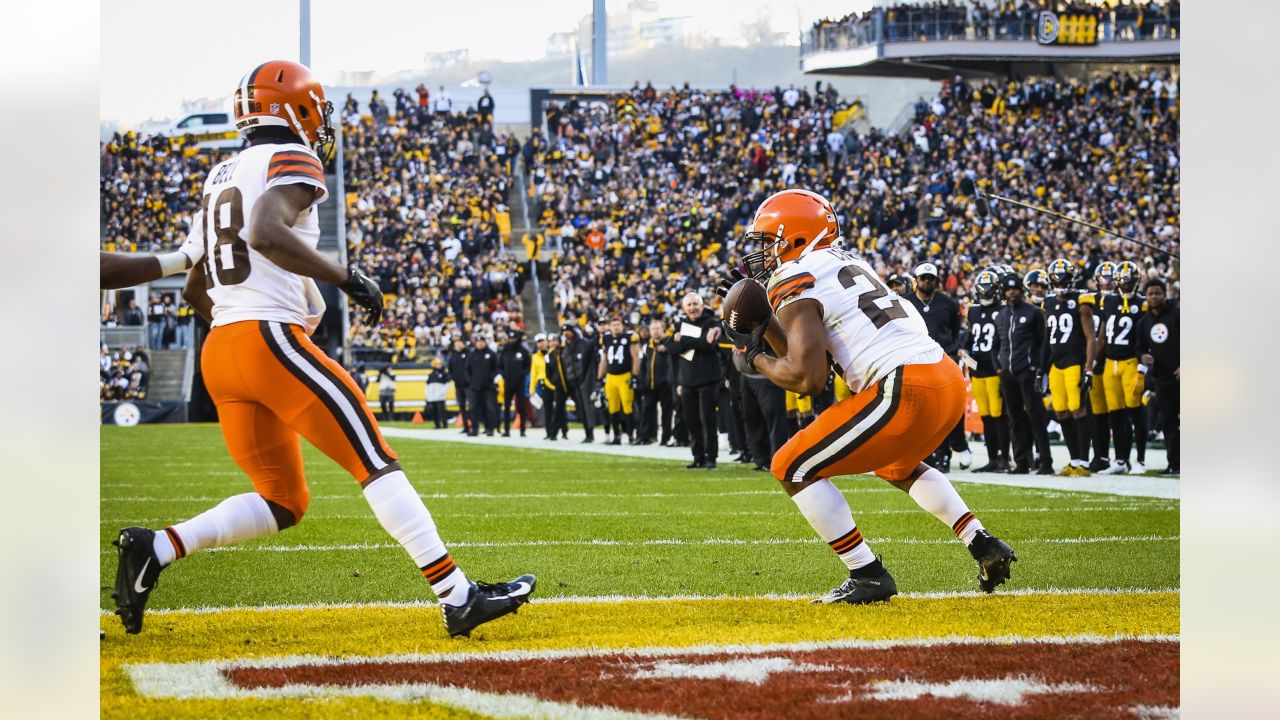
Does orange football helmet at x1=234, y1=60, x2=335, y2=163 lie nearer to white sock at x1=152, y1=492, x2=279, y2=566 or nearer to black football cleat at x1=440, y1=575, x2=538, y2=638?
white sock at x1=152, y1=492, x2=279, y2=566

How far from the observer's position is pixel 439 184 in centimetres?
3650

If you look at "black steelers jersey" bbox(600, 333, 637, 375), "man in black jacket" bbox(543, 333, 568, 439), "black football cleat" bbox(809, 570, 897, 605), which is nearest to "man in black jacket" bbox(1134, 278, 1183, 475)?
"black football cleat" bbox(809, 570, 897, 605)

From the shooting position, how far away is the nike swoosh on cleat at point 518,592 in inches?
179

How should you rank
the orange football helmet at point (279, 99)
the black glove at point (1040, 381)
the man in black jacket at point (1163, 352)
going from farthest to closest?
the black glove at point (1040, 381) → the man in black jacket at point (1163, 352) → the orange football helmet at point (279, 99)

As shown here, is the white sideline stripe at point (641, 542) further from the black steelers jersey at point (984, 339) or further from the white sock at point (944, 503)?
the black steelers jersey at point (984, 339)

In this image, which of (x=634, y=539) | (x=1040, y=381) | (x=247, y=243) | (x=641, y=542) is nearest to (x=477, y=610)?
(x=247, y=243)

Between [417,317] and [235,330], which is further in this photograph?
[417,317]

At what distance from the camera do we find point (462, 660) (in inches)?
162

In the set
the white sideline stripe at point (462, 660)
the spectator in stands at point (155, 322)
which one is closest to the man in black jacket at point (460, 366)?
the spectator in stands at point (155, 322)

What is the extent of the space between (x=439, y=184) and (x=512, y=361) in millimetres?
16318

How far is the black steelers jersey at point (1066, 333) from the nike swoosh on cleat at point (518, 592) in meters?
8.82

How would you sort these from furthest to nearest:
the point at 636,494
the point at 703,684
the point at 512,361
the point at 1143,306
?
the point at 512,361 → the point at 1143,306 → the point at 636,494 → the point at 703,684

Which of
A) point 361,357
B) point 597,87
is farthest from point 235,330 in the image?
point 597,87

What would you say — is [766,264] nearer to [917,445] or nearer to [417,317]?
[917,445]
